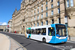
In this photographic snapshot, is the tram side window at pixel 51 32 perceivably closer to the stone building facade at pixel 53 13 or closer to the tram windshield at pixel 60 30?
the tram windshield at pixel 60 30

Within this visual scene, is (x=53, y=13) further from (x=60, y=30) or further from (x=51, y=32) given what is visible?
(x=51, y=32)

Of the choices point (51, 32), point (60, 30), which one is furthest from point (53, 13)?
point (51, 32)

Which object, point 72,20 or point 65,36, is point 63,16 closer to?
point 72,20

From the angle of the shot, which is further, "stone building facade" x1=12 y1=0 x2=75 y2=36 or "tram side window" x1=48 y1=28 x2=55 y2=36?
"stone building facade" x1=12 y1=0 x2=75 y2=36

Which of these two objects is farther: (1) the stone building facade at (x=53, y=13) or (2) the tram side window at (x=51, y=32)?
(1) the stone building facade at (x=53, y=13)

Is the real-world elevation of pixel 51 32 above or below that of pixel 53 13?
below

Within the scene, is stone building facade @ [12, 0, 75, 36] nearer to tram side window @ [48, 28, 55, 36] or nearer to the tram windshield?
the tram windshield

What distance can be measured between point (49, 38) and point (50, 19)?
64.9ft

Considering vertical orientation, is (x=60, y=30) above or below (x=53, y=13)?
below

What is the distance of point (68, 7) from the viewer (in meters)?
21.0

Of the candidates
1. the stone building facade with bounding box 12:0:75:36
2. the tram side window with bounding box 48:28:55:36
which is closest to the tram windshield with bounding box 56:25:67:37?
the tram side window with bounding box 48:28:55:36

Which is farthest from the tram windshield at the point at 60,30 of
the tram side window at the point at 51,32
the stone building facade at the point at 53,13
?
the stone building facade at the point at 53,13

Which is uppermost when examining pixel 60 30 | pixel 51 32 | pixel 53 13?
pixel 53 13

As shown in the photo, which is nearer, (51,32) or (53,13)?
(51,32)
